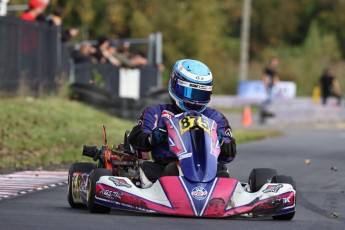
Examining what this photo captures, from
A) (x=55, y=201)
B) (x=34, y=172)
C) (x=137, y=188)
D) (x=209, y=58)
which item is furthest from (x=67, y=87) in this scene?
(x=209, y=58)

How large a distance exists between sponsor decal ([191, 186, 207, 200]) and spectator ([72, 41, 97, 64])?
15490mm

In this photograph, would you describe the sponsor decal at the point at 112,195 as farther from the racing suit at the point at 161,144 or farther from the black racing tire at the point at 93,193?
the racing suit at the point at 161,144

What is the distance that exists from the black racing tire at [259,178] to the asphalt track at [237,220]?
1.23 ft

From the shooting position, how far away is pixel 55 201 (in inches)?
443

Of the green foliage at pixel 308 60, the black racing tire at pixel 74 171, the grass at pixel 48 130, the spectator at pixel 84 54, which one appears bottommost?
the green foliage at pixel 308 60

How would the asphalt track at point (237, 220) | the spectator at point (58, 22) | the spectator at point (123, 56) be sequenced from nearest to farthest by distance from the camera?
1. the asphalt track at point (237, 220)
2. the spectator at point (58, 22)
3. the spectator at point (123, 56)

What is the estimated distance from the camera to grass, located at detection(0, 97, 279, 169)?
16.9 m

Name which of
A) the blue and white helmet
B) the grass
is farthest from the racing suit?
the grass

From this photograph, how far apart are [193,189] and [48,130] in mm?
10147

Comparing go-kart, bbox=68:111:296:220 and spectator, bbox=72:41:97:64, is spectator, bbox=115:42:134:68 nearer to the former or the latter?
spectator, bbox=72:41:97:64

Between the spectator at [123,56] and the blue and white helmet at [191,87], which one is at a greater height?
the blue and white helmet at [191,87]

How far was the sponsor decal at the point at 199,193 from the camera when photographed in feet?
30.5

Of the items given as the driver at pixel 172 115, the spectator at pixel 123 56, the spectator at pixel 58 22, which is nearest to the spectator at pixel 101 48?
the spectator at pixel 123 56

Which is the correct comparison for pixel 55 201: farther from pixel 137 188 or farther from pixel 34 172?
pixel 34 172
